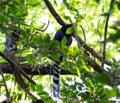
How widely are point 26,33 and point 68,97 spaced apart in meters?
0.53

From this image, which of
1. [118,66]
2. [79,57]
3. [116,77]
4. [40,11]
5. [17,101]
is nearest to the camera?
[116,77]

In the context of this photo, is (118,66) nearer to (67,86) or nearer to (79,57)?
(79,57)

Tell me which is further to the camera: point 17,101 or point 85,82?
point 17,101

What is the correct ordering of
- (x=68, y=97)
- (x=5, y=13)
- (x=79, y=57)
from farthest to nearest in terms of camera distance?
(x=68, y=97) → (x=5, y=13) → (x=79, y=57)

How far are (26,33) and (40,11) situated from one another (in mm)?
3029

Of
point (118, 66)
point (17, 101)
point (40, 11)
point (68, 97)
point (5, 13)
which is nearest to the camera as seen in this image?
point (118, 66)

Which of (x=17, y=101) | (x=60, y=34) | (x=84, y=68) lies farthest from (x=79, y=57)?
(x=60, y=34)

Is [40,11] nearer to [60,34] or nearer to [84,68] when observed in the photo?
[60,34]

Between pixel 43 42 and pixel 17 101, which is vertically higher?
pixel 43 42

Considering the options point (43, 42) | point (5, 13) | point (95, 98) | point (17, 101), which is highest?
point (5, 13)

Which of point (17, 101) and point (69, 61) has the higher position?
point (69, 61)

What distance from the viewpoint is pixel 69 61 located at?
164 cm

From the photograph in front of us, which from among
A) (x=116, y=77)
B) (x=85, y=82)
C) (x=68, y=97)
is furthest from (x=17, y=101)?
(x=116, y=77)

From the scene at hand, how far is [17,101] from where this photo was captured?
6.68ft
